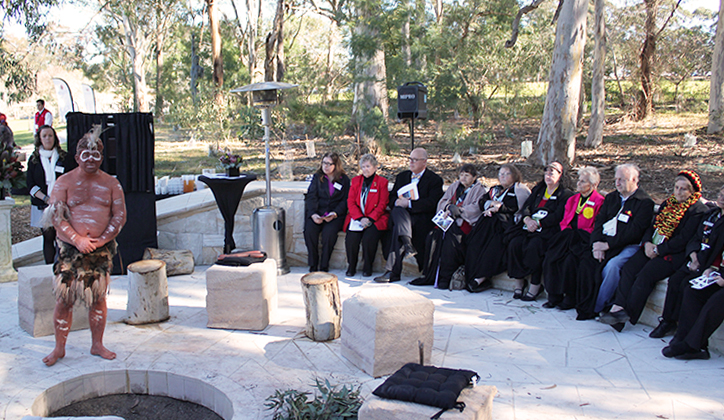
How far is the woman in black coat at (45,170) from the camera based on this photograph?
20.4ft

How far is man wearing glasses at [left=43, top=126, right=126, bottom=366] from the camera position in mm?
3867

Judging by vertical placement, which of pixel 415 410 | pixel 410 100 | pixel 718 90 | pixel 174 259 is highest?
pixel 718 90

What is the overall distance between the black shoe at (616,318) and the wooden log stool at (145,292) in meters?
3.69

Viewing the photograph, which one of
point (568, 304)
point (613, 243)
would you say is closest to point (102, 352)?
point (568, 304)

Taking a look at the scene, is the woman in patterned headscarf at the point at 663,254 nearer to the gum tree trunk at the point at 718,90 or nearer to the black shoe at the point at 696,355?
the black shoe at the point at 696,355

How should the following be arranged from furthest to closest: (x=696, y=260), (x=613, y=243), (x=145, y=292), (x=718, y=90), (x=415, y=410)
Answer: (x=718, y=90)
(x=613, y=243)
(x=145, y=292)
(x=696, y=260)
(x=415, y=410)

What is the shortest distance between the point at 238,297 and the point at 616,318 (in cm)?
305

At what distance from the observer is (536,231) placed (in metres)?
5.49

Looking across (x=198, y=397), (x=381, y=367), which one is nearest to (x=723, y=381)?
(x=381, y=367)

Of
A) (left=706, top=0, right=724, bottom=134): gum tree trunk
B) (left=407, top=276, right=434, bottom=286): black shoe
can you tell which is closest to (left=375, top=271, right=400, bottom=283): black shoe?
(left=407, top=276, right=434, bottom=286): black shoe

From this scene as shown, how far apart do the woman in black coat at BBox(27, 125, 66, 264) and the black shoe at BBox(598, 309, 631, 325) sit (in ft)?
18.5

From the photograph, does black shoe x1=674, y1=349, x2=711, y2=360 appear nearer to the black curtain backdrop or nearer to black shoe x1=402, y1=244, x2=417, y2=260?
black shoe x1=402, y1=244, x2=417, y2=260

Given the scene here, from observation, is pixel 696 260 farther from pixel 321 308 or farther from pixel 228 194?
pixel 228 194

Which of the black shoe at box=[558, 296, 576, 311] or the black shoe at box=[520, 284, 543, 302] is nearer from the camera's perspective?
the black shoe at box=[558, 296, 576, 311]
